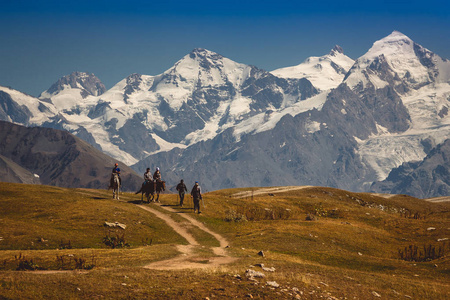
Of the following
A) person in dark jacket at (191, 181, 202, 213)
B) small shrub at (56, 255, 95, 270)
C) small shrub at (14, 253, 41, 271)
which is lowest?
small shrub at (14, 253, 41, 271)

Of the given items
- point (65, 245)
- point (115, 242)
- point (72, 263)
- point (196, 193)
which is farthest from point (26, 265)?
point (196, 193)

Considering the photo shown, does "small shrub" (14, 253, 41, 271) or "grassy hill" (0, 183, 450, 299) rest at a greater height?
"grassy hill" (0, 183, 450, 299)

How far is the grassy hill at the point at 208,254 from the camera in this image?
79.2 feet

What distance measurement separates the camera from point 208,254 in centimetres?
3450

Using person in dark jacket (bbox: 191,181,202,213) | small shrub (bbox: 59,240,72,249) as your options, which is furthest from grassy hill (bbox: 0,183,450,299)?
person in dark jacket (bbox: 191,181,202,213)

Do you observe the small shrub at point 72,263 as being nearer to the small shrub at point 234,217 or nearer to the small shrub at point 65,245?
the small shrub at point 65,245

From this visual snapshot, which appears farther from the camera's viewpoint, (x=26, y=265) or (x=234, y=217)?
(x=234, y=217)

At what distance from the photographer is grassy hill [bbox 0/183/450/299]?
2414cm

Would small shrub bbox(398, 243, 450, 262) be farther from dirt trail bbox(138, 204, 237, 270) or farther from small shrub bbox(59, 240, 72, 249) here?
small shrub bbox(59, 240, 72, 249)

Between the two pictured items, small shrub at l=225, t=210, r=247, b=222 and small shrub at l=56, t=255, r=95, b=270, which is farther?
small shrub at l=225, t=210, r=247, b=222

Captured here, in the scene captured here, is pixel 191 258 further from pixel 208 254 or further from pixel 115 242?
pixel 115 242

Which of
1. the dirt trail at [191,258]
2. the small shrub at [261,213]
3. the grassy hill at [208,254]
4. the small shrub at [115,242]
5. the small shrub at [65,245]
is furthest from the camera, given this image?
the small shrub at [261,213]

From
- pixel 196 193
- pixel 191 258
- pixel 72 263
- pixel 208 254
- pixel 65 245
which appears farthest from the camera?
pixel 196 193

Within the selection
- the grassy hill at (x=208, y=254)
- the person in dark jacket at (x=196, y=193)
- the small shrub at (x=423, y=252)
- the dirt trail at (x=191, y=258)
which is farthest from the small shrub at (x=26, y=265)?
the small shrub at (x=423, y=252)
